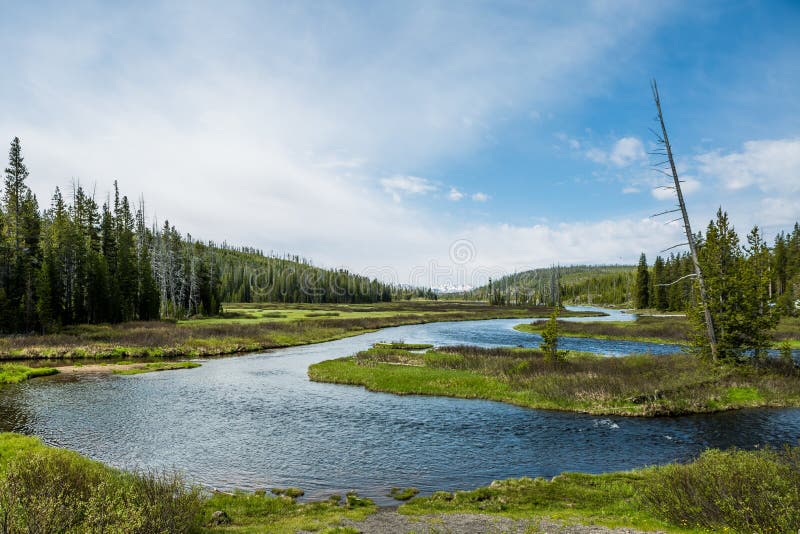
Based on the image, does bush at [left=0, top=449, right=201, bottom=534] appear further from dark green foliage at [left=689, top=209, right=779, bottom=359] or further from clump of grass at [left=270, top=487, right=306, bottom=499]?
dark green foliage at [left=689, top=209, right=779, bottom=359]

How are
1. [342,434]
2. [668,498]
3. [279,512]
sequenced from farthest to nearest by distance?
[342,434], [279,512], [668,498]

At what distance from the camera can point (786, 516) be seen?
977 centimetres

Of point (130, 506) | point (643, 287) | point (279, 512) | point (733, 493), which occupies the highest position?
point (643, 287)

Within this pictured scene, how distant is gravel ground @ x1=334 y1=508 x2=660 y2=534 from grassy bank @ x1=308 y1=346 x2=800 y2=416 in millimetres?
17559

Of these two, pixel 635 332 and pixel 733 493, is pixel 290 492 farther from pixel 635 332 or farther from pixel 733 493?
pixel 635 332

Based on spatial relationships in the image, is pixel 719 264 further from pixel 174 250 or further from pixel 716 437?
pixel 174 250

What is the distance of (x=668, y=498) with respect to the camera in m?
12.6

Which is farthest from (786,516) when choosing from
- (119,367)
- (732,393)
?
(119,367)

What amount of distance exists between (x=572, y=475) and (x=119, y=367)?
150 ft

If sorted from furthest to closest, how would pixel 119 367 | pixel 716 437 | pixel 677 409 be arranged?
pixel 119 367 → pixel 677 409 → pixel 716 437

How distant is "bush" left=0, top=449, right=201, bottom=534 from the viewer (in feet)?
27.9

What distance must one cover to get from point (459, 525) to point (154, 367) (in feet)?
140

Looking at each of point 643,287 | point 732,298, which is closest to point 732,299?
point 732,298

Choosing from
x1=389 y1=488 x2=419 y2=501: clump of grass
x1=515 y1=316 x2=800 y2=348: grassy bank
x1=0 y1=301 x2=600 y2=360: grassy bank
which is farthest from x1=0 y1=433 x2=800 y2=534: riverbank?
x1=515 y1=316 x2=800 y2=348: grassy bank
